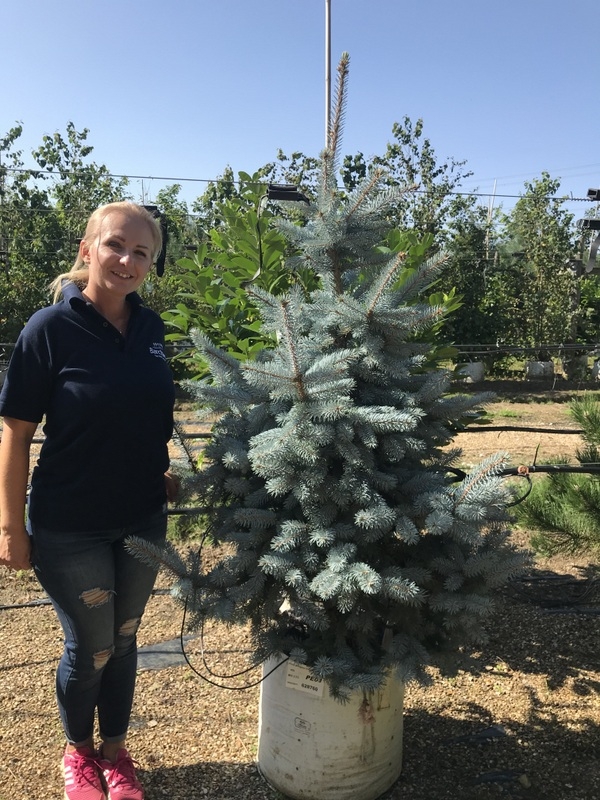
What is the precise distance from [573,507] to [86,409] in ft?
7.56

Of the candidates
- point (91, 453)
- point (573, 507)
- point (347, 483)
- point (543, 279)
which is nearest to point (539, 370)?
point (543, 279)

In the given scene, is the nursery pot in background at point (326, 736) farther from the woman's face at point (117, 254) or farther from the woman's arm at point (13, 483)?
the woman's face at point (117, 254)

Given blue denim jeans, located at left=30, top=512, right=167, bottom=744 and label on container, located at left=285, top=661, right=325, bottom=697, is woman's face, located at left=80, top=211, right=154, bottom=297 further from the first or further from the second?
label on container, located at left=285, top=661, right=325, bottom=697

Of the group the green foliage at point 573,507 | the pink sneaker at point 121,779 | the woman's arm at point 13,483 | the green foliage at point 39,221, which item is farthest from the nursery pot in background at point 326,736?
the green foliage at point 39,221

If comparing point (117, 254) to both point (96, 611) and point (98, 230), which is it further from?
point (96, 611)

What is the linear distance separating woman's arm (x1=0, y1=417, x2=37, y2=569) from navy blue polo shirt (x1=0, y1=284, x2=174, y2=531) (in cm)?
5

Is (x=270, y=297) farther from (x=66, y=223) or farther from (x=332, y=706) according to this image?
(x=66, y=223)

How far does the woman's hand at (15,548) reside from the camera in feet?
6.46

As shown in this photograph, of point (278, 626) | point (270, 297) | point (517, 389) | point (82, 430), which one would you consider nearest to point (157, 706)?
point (278, 626)

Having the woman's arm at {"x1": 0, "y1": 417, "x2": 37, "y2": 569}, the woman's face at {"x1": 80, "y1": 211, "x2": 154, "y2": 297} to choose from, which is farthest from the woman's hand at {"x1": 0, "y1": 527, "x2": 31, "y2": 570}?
the woman's face at {"x1": 80, "y1": 211, "x2": 154, "y2": 297}

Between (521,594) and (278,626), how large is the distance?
2169mm

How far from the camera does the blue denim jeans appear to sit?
2.00 m

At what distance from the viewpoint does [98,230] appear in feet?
6.65

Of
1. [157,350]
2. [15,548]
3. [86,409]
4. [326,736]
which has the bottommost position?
[326,736]
